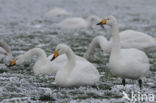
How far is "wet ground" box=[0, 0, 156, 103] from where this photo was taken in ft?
21.4

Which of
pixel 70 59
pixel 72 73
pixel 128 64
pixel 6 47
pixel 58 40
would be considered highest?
pixel 58 40

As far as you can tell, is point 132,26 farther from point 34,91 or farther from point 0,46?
point 34,91

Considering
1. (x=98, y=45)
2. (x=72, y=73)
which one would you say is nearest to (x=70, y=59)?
(x=72, y=73)

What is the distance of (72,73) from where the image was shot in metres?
7.02

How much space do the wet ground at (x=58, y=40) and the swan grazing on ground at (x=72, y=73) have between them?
14cm

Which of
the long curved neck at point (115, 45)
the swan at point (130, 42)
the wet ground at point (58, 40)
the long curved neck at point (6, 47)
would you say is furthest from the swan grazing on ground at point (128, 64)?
the long curved neck at point (6, 47)

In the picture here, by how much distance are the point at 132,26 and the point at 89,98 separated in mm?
11827

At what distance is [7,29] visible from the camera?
16.0 meters

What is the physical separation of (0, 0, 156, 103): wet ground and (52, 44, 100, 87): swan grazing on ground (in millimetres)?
136

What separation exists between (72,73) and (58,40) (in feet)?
22.4

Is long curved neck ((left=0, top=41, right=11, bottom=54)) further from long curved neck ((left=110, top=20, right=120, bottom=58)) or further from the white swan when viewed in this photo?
the white swan

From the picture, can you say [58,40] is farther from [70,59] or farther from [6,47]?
[70,59]

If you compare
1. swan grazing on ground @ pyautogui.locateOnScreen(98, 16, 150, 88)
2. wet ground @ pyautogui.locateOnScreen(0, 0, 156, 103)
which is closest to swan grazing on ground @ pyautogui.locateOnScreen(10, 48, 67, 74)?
wet ground @ pyautogui.locateOnScreen(0, 0, 156, 103)

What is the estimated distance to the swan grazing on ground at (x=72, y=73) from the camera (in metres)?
6.95
